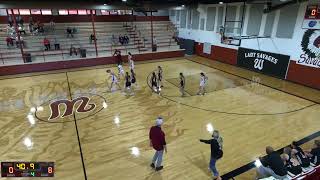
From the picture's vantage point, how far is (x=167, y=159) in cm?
654

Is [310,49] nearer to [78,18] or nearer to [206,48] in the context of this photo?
[206,48]

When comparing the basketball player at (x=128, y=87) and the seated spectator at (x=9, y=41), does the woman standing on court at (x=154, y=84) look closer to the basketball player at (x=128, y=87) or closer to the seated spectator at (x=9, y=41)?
the basketball player at (x=128, y=87)

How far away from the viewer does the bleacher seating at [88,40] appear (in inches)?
699

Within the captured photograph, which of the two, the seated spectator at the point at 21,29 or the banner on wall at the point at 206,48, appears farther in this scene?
the banner on wall at the point at 206,48

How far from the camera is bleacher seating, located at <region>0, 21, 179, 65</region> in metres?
17.8

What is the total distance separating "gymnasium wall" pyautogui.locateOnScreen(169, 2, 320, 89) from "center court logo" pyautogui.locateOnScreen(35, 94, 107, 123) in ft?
36.1

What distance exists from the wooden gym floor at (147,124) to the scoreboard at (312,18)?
329 centimetres

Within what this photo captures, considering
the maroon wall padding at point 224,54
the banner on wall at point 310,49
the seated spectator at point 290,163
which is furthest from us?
the maroon wall padding at point 224,54

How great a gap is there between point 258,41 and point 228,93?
593cm

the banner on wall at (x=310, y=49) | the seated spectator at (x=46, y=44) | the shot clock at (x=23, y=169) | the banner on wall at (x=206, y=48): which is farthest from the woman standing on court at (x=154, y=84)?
the seated spectator at (x=46, y=44)

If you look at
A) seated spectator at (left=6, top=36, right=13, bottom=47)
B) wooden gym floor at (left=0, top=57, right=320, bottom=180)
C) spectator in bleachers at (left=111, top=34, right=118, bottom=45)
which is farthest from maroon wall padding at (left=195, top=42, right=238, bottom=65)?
seated spectator at (left=6, top=36, right=13, bottom=47)

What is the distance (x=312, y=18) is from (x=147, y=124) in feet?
34.4

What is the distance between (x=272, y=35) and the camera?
14.2 metres

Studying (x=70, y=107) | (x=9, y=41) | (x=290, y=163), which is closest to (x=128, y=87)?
(x=70, y=107)
